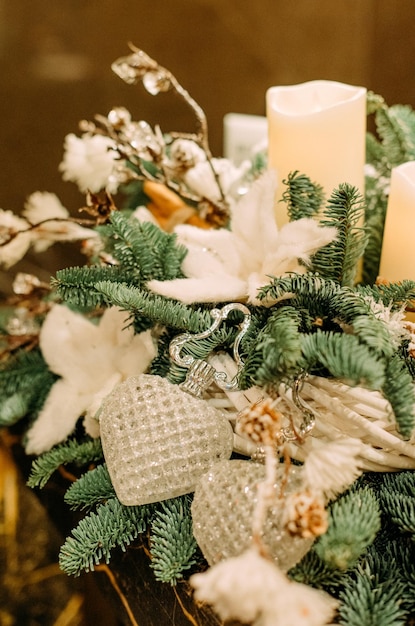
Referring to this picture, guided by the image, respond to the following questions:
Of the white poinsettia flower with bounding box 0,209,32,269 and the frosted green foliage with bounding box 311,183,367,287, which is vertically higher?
the frosted green foliage with bounding box 311,183,367,287

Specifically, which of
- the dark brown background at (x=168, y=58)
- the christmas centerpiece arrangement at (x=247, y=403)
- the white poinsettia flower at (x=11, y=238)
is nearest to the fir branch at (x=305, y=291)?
the christmas centerpiece arrangement at (x=247, y=403)

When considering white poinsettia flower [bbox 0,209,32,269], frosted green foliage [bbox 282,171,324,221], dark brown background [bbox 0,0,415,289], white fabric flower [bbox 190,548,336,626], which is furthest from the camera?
dark brown background [bbox 0,0,415,289]

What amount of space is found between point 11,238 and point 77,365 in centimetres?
15

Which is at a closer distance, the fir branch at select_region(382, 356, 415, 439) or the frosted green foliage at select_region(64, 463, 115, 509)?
the fir branch at select_region(382, 356, 415, 439)

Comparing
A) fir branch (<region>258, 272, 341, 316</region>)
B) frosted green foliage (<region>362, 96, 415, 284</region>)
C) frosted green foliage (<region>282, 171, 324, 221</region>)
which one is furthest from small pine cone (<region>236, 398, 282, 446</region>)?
frosted green foliage (<region>362, 96, 415, 284</region>)

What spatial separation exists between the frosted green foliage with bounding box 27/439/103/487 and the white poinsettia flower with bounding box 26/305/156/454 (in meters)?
0.02

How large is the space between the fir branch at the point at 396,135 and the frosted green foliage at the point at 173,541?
0.44m

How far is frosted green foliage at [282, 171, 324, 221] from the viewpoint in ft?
1.70

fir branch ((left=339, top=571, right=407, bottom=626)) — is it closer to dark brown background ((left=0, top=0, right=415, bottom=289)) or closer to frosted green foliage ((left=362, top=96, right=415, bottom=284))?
frosted green foliage ((left=362, top=96, right=415, bottom=284))

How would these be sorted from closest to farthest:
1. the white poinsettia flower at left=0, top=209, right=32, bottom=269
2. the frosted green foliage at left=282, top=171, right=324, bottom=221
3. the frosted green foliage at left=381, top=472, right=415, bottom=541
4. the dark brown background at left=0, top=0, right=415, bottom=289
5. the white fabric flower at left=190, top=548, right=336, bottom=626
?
the white fabric flower at left=190, top=548, right=336, bottom=626 → the frosted green foliage at left=381, top=472, right=415, bottom=541 → the frosted green foliage at left=282, top=171, right=324, bottom=221 → the white poinsettia flower at left=0, top=209, right=32, bottom=269 → the dark brown background at left=0, top=0, right=415, bottom=289

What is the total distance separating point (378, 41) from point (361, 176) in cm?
53

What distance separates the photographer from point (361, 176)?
0.60 metres

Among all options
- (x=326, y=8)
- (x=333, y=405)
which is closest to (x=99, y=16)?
(x=326, y=8)

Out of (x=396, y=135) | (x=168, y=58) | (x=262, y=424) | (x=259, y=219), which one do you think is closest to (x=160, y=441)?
(x=262, y=424)
